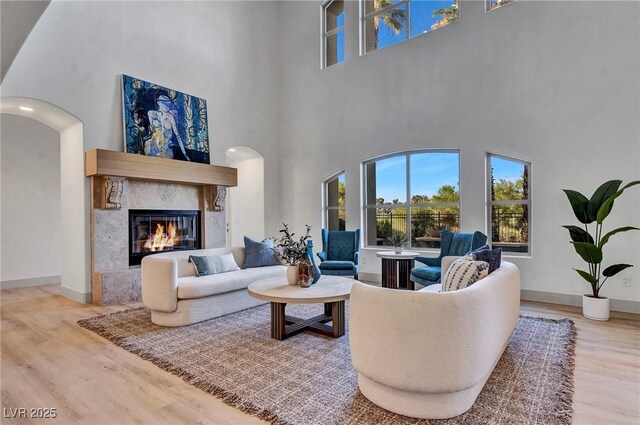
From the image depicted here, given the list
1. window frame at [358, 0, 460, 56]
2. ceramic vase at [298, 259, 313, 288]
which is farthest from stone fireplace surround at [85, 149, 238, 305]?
window frame at [358, 0, 460, 56]

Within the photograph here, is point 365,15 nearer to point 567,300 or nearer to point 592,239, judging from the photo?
point 592,239

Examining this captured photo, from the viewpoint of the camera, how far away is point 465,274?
92.1 inches

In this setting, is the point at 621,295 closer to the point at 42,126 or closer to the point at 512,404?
the point at 512,404

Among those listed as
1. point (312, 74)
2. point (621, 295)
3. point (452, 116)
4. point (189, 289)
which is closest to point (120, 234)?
point (189, 289)

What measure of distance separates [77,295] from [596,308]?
6.67 meters

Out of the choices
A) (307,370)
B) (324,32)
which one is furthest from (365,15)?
(307,370)

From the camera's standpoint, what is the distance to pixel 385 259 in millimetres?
5195

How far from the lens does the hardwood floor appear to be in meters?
2.03

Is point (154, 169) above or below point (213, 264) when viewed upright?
above

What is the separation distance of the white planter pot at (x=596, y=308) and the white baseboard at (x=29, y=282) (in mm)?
8344

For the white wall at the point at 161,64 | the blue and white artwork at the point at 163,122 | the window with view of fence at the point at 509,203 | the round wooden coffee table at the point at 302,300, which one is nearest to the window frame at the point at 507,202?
the window with view of fence at the point at 509,203

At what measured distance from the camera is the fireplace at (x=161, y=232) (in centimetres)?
531

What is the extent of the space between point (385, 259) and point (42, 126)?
673 centimetres

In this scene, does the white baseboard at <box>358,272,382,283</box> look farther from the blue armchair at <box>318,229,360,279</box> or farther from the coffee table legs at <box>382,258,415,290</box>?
the coffee table legs at <box>382,258,415,290</box>
